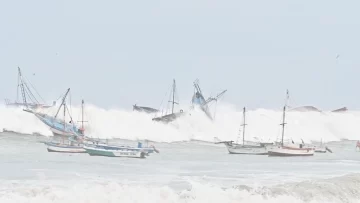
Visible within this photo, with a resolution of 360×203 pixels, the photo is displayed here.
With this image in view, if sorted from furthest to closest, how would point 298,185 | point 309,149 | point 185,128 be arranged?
point 185,128 < point 309,149 < point 298,185

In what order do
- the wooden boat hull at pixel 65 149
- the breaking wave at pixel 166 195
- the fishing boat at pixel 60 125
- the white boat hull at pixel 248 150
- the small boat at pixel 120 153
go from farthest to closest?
the fishing boat at pixel 60 125, the white boat hull at pixel 248 150, the wooden boat hull at pixel 65 149, the small boat at pixel 120 153, the breaking wave at pixel 166 195

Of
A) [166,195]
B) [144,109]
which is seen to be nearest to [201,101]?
[144,109]

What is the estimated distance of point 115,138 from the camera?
116 meters

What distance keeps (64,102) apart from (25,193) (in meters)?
79.7

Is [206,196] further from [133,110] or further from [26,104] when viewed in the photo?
[133,110]

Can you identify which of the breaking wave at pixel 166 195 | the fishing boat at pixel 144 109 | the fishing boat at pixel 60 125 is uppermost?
the fishing boat at pixel 144 109

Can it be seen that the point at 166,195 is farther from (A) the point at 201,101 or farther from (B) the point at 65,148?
(A) the point at 201,101

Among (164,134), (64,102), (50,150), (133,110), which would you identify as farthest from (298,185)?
(133,110)

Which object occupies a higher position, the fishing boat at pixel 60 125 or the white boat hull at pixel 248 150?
the fishing boat at pixel 60 125

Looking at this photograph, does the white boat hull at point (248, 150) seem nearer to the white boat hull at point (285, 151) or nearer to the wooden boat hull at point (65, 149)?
the white boat hull at point (285, 151)

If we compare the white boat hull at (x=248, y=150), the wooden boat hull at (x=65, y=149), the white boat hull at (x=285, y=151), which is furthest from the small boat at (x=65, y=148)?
the white boat hull at (x=285, y=151)

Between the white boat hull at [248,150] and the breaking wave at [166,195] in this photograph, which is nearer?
the breaking wave at [166,195]

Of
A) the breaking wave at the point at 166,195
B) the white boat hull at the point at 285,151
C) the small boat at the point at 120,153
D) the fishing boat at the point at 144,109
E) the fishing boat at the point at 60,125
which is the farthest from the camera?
the fishing boat at the point at 144,109

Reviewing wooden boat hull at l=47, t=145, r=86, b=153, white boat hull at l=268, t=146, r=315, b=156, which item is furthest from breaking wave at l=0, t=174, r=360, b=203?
white boat hull at l=268, t=146, r=315, b=156
